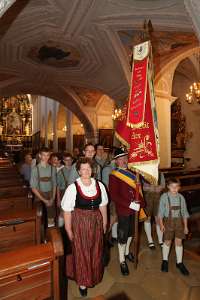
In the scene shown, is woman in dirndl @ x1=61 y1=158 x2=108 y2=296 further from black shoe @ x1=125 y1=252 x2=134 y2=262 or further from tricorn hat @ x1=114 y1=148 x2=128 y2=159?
black shoe @ x1=125 y1=252 x2=134 y2=262

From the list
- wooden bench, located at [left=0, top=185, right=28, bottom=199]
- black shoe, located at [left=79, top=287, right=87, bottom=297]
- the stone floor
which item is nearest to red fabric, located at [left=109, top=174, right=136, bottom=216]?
the stone floor

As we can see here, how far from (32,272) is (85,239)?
0.99m

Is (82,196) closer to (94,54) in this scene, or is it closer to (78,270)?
(78,270)

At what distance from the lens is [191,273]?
3223 mm

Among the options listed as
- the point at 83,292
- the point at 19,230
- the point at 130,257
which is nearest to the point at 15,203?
the point at 19,230

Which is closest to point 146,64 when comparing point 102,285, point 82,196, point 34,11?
point 82,196

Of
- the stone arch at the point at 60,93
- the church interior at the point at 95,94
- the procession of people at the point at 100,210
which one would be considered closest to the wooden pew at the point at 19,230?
the church interior at the point at 95,94

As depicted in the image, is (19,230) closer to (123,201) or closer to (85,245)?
(85,245)

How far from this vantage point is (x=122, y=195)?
324cm

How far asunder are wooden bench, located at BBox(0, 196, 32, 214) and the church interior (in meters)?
0.02

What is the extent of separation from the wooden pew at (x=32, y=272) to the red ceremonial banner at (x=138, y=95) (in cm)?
215

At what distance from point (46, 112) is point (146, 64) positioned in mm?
21849

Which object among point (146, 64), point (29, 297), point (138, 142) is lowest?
point (29, 297)

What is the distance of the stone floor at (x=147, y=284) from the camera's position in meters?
2.77
